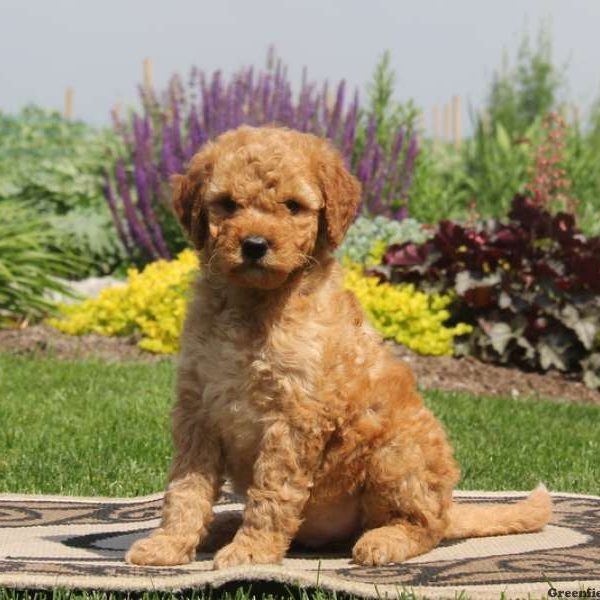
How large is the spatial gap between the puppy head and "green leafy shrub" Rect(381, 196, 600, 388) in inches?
250

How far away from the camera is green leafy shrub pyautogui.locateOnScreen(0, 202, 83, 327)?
11789 mm

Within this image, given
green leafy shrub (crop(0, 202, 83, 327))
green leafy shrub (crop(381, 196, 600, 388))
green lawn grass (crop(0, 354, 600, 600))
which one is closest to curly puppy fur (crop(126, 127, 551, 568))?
green lawn grass (crop(0, 354, 600, 600))

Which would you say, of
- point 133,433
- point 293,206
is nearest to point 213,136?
point 133,433

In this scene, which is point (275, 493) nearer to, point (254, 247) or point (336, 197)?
point (254, 247)

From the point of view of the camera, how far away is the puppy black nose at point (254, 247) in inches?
149

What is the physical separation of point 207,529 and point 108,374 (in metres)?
5.13

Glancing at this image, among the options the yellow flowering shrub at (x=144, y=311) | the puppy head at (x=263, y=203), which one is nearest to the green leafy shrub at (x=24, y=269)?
the yellow flowering shrub at (x=144, y=311)

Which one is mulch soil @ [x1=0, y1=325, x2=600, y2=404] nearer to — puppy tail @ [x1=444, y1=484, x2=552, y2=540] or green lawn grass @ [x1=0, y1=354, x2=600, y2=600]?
green lawn grass @ [x1=0, y1=354, x2=600, y2=600]

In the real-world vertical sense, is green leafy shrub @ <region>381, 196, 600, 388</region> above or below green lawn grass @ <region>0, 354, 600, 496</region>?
above

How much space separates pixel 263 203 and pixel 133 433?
135 inches

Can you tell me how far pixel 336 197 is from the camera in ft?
13.5

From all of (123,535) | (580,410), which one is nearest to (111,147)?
(580,410)

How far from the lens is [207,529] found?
4.09 m

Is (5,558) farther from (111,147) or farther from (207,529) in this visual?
(111,147)
